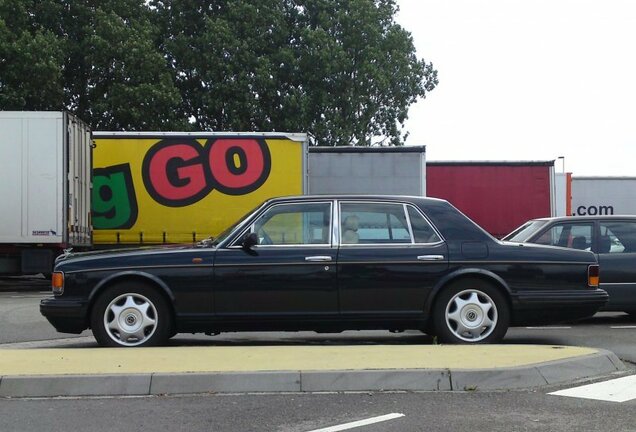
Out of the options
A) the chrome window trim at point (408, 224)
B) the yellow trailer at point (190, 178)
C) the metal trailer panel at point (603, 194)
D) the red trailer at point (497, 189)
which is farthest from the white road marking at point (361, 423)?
the metal trailer panel at point (603, 194)

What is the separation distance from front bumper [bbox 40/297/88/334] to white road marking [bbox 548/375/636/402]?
427 centimetres

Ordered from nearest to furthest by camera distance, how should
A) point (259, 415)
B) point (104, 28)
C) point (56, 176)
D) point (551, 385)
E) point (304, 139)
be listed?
point (259, 415) < point (551, 385) < point (56, 176) < point (304, 139) < point (104, 28)

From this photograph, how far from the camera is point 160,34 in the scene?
1293 inches

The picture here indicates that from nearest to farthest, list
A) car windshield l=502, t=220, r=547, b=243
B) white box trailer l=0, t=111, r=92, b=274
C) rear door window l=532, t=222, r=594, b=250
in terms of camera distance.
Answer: rear door window l=532, t=222, r=594, b=250 < car windshield l=502, t=220, r=547, b=243 < white box trailer l=0, t=111, r=92, b=274

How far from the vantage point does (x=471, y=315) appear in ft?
25.9

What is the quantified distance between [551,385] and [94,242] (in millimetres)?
14385

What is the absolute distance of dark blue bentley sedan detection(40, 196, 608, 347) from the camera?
772 cm

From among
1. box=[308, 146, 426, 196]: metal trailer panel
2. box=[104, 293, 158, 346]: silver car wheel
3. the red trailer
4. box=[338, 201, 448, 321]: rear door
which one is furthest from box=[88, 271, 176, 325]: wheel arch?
the red trailer

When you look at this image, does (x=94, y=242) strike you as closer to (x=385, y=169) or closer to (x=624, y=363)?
(x=385, y=169)

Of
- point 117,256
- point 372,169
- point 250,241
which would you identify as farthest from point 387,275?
point 372,169

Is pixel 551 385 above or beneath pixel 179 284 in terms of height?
beneath

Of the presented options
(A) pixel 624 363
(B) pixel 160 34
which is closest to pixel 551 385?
(A) pixel 624 363

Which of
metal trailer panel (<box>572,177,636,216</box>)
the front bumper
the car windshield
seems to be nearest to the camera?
the front bumper

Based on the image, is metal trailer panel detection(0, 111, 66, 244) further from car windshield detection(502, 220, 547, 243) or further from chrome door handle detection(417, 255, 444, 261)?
chrome door handle detection(417, 255, 444, 261)
